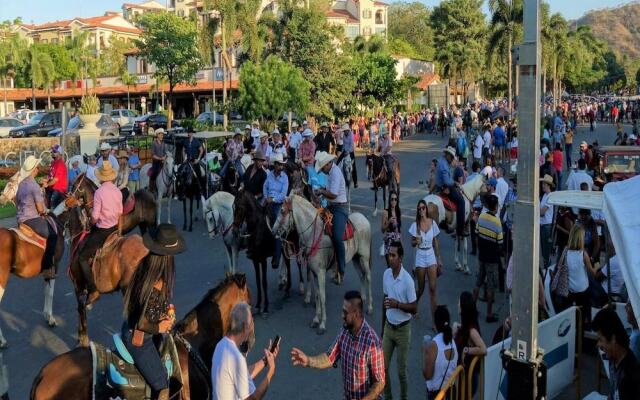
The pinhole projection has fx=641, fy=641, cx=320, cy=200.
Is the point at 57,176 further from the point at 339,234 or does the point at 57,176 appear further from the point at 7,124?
the point at 7,124

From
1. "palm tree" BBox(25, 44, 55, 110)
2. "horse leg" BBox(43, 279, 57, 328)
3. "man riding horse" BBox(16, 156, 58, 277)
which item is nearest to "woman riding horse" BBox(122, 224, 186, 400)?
"man riding horse" BBox(16, 156, 58, 277)

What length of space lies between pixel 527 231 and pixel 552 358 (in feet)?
9.18

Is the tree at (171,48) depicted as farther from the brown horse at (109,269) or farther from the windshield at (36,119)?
the brown horse at (109,269)

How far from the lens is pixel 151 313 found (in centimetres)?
488

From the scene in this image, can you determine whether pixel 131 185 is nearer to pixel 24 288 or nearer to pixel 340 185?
pixel 24 288

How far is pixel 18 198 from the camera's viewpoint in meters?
9.97

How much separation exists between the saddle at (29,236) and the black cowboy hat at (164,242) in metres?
4.69

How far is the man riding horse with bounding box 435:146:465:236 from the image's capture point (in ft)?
42.4

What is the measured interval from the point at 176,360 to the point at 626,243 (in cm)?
359

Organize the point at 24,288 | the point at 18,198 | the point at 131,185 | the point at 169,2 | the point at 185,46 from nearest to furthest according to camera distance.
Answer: the point at 18,198
the point at 24,288
the point at 131,185
the point at 185,46
the point at 169,2

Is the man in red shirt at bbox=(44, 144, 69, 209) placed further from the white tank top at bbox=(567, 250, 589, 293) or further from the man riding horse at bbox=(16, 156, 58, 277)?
the white tank top at bbox=(567, 250, 589, 293)

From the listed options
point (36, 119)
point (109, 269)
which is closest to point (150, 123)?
point (36, 119)

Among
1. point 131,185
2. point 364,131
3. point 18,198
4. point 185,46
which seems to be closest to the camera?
point 18,198

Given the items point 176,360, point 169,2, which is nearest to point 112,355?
point 176,360
